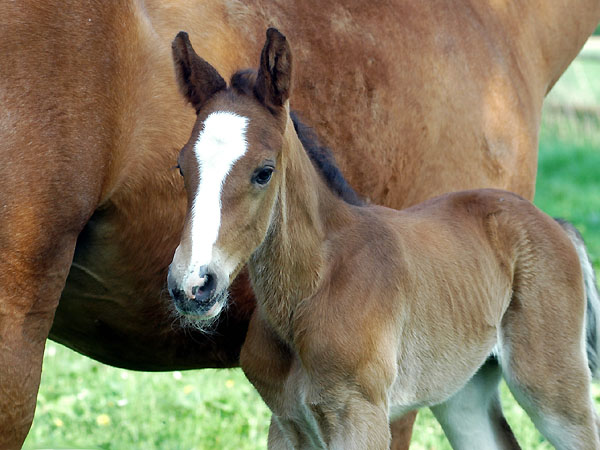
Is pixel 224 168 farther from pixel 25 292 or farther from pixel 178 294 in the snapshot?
pixel 25 292

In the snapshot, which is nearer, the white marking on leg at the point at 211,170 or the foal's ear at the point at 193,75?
the white marking on leg at the point at 211,170

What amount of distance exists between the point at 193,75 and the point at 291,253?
584mm

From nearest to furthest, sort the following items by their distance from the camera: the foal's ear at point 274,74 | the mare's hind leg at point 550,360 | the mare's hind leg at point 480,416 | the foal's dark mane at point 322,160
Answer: the foal's ear at point 274,74, the foal's dark mane at point 322,160, the mare's hind leg at point 550,360, the mare's hind leg at point 480,416

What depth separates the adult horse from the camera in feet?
8.32

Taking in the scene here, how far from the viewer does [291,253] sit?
269cm

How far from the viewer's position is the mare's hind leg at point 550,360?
10.2ft

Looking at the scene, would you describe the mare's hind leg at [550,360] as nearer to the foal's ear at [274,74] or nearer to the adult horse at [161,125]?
the adult horse at [161,125]

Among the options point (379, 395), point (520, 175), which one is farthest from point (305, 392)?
point (520, 175)

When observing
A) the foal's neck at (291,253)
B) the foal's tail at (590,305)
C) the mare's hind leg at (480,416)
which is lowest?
the mare's hind leg at (480,416)

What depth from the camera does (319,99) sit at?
3.32m

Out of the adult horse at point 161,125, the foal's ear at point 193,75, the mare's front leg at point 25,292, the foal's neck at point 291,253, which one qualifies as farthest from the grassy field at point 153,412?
the foal's ear at point 193,75

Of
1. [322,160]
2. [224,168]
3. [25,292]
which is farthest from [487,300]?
[25,292]

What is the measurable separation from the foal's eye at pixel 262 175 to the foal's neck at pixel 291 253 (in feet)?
0.69

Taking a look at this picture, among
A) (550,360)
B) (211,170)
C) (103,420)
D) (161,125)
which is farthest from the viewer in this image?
(103,420)
